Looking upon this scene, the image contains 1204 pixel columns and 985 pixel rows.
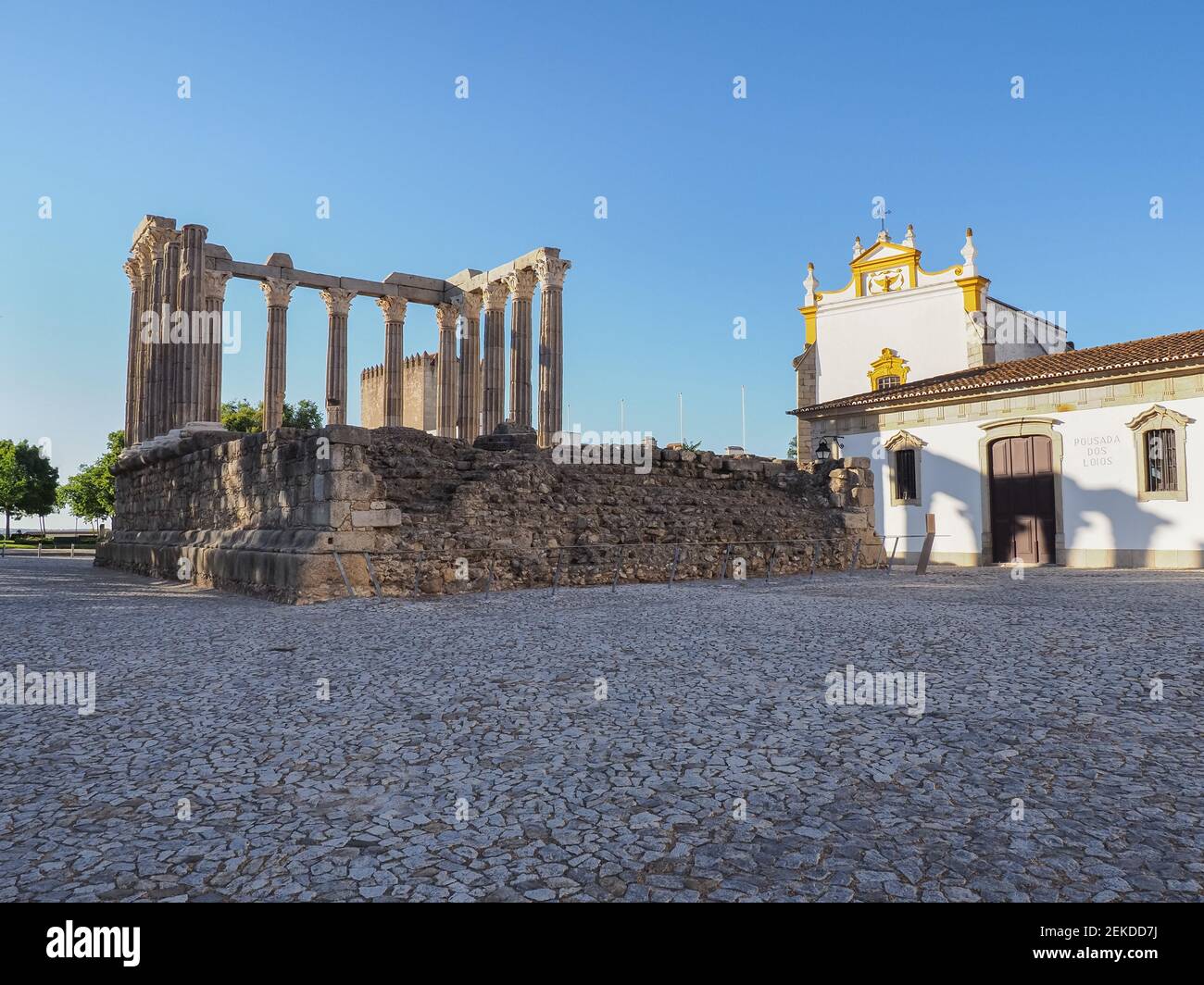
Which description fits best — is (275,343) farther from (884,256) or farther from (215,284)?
(884,256)

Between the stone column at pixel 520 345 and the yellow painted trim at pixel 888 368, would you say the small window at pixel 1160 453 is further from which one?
the stone column at pixel 520 345

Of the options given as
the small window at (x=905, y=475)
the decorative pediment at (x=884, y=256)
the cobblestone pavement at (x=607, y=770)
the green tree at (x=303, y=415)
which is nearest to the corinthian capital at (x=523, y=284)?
the small window at (x=905, y=475)

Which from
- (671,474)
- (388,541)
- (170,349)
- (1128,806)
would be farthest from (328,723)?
(170,349)

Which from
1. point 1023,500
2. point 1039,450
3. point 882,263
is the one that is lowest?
point 1023,500

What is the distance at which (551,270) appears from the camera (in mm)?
23438

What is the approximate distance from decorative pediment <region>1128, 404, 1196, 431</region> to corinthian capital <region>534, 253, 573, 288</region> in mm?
14574

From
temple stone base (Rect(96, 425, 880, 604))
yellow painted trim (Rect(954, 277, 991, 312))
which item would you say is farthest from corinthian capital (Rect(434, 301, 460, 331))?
yellow painted trim (Rect(954, 277, 991, 312))

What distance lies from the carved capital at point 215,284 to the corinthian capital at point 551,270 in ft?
29.4

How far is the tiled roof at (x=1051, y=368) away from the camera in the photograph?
19339 millimetres

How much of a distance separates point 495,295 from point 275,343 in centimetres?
666

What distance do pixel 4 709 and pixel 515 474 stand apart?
8.83 metres

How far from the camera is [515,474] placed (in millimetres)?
13203

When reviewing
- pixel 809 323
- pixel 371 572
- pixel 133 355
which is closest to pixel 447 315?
pixel 133 355

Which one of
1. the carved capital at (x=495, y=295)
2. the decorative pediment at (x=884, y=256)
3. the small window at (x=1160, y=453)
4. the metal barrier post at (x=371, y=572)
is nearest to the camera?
the metal barrier post at (x=371, y=572)
